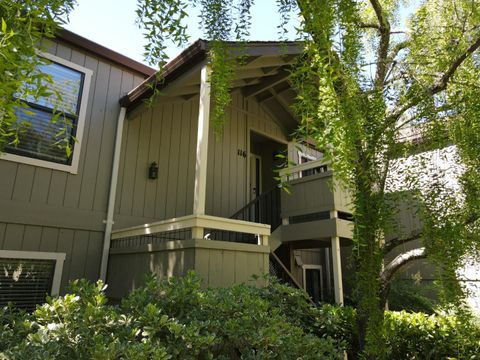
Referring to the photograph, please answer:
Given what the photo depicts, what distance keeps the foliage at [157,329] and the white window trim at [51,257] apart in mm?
2624

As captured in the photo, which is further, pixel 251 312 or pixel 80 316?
pixel 251 312

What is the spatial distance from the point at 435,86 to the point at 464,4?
3.81 ft

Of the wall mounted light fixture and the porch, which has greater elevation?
the wall mounted light fixture

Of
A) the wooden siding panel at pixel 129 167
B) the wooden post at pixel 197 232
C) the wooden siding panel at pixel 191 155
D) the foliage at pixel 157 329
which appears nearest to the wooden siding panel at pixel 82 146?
the wooden siding panel at pixel 129 167

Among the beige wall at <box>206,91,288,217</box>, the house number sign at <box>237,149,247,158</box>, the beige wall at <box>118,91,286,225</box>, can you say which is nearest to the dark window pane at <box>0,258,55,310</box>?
the beige wall at <box>118,91,286,225</box>

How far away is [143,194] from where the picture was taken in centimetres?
604

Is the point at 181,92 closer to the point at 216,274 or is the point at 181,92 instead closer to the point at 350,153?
the point at 216,274

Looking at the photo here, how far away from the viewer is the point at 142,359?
1699 mm

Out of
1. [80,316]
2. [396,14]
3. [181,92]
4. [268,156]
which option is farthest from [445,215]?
[268,156]

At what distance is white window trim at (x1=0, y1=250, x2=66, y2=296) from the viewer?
461 cm

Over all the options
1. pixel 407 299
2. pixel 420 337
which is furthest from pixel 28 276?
pixel 407 299

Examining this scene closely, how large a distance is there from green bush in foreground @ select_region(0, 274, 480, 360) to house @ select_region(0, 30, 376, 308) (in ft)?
4.60

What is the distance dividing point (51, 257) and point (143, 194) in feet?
5.65

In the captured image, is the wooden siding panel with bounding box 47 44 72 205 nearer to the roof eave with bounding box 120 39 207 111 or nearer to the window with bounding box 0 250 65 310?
the window with bounding box 0 250 65 310
